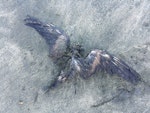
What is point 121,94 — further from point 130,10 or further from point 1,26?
point 1,26

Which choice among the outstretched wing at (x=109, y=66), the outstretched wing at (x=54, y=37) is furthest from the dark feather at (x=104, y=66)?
the outstretched wing at (x=54, y=37)

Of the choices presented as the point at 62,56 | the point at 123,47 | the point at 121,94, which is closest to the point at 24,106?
the point at 62,56

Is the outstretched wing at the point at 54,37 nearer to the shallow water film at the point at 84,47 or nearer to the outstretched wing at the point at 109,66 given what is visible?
the shallow water film at the point at 84,47

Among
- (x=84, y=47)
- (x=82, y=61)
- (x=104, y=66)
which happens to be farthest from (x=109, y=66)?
(x=84, y=47)

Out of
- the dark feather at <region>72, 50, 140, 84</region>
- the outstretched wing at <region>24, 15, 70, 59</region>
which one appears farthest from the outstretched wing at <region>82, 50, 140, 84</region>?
the outstretched wing at <region>24, 15, 70, 59</region>

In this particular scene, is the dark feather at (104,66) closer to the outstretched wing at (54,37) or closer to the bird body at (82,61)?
the bird body at (82,61)

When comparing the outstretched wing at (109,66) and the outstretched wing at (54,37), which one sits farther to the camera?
the outstretched wing at (54,37)
